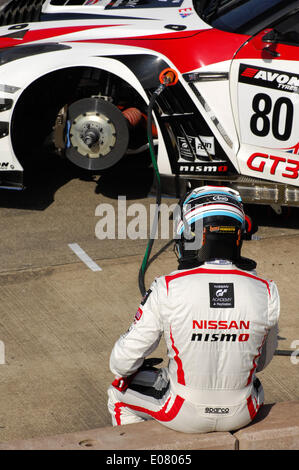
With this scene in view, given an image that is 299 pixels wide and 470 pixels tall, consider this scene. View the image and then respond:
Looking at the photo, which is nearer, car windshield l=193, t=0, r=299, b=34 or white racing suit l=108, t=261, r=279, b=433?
white racing suit l=108, t=261, r=279, b=433

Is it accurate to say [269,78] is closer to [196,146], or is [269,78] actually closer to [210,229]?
[196,146]

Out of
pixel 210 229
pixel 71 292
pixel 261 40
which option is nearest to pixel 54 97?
pixel 261 40

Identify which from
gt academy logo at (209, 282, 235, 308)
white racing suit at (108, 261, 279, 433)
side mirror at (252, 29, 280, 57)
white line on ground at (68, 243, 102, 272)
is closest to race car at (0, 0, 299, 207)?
side mirror at (252, 29, 280, 57)

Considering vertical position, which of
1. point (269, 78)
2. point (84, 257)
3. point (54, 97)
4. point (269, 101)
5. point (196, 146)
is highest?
point (269, 78)

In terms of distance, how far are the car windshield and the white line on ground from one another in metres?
2.03

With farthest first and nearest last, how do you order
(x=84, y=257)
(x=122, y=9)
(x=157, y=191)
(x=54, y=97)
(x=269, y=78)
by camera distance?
1. (x=54, y=97)
2. (x=122, y=9)
3. (x=157, y=191)
4. (x=84, y=257)
5. (x=269, y=78)

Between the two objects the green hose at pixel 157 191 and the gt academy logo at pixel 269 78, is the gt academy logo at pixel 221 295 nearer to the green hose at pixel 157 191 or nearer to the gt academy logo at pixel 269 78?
the green hose at pixel 157 191

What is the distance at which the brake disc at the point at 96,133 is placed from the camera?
641cm

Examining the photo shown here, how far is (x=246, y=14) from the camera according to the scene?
249 inches

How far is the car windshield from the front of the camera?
6.18 metres

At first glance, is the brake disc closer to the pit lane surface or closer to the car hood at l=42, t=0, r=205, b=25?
the pit lane surface

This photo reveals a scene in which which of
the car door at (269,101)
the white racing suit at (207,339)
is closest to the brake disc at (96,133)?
the car door at (269,101)

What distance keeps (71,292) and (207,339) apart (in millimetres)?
2490

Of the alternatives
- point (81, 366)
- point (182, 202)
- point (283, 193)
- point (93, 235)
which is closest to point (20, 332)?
point (81, 366)
